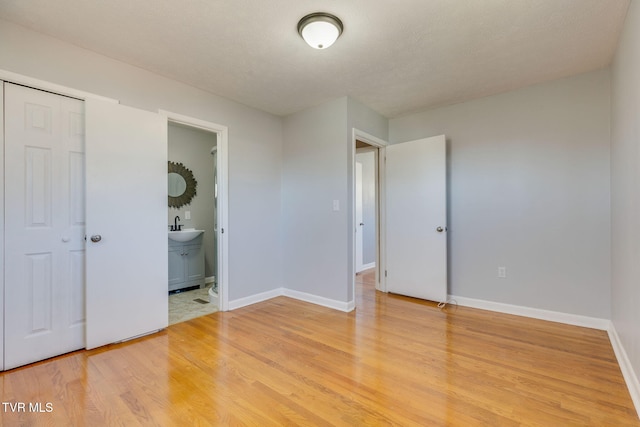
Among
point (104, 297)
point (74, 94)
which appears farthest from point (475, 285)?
point (74, 94)

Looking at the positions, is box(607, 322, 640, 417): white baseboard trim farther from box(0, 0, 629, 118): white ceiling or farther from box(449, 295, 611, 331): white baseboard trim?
box(0, 0, 629, 118): white ceiling

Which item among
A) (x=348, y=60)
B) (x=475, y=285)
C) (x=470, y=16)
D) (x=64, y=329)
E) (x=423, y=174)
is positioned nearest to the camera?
(x=470, y=16)

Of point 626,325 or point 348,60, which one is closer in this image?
point 626,325

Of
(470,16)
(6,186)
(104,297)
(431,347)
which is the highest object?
(470,16)

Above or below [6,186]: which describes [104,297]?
below

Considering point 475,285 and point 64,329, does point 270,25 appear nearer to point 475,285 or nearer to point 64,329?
point 64,329

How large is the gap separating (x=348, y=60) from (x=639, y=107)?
74.3 inches

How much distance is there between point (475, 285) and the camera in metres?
3.37

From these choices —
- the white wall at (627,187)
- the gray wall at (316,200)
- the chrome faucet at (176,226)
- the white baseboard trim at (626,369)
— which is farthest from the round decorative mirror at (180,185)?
the white baseboard trim at (626,369)

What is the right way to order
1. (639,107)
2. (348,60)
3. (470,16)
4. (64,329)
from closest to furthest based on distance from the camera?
(639,107) → (470,16) → (64,329) → (348,60)

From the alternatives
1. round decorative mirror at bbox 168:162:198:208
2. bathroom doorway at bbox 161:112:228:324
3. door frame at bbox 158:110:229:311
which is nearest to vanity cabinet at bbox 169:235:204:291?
bathroom doorway at bbox 161:112:228:324

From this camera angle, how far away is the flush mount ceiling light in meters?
1.94

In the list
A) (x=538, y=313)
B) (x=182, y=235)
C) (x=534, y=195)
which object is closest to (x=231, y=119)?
(x=182, y=235)

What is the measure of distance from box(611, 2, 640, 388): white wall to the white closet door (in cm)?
375
